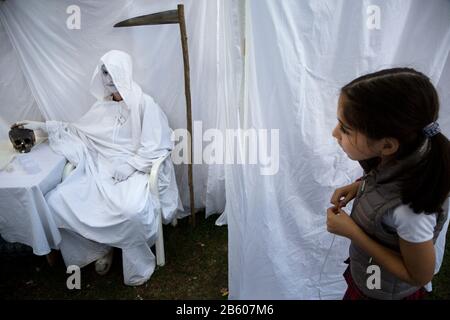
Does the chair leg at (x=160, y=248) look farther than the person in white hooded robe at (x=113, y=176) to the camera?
Yes

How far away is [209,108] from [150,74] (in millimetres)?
506

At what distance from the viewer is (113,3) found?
217 centimetres

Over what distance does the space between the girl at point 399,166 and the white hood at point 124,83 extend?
1.57 metres

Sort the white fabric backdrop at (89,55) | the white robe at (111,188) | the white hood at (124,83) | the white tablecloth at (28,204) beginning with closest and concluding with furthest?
1. the white tablecloth at (28,204)
2. the white robe at (111,188)
3. the white hood at (124,83)
4. the white fabric backdrop at (89,55)

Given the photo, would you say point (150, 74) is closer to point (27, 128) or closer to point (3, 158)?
point (27, 128)

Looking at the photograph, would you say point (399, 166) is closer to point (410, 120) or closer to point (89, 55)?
point (410, 120)

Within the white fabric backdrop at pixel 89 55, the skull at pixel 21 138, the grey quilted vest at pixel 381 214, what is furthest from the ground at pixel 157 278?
the grey quilted vest at pixel 381 214

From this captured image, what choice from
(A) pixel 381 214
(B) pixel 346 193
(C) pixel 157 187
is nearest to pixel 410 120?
(A) pixel 381 214

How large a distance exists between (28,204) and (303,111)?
1530mm

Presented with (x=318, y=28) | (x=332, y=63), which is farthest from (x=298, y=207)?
(x=318, y=28)

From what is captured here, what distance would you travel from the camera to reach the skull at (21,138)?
6.84ft

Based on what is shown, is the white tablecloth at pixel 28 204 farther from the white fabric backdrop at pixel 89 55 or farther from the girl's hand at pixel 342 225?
the girl's hand at pixel 342 225

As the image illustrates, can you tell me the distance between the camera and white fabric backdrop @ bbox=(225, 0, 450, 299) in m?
1.31

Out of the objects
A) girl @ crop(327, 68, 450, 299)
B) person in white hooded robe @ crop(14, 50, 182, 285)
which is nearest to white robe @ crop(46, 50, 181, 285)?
person in white hooded robe @ crop(14, 50, 182, 285)
